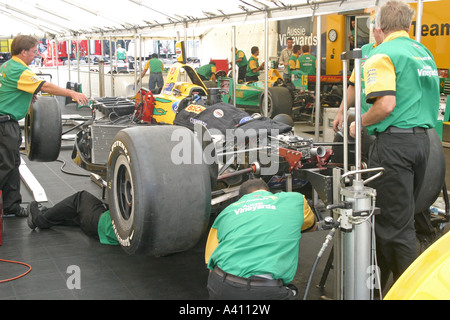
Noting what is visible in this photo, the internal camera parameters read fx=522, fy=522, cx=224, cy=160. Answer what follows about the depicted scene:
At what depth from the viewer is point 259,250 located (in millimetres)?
2910

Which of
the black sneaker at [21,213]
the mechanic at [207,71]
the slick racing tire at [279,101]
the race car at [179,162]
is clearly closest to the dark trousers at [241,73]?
the mechanic at [207,71]

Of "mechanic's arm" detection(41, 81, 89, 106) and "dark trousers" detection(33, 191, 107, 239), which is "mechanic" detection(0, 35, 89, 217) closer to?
"mechanic's arm" detection(41, 81, 89, 106)

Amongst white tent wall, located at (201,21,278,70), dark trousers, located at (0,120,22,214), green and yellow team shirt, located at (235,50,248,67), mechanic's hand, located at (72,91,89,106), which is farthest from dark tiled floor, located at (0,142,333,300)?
white tent wall, located at (201,21,278,70)

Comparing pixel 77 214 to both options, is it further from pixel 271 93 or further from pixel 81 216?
pixel 271 93

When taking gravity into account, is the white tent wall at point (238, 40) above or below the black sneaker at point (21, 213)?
above

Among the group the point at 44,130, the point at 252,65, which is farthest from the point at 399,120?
the point at 252,65

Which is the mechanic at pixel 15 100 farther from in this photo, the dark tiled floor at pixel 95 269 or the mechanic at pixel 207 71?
the mechanic at pixel 207 71

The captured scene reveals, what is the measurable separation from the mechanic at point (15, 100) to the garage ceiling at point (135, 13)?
13.3 feet

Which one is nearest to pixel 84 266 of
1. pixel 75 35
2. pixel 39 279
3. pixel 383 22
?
pixel 39 279

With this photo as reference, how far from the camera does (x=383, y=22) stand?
3447mm

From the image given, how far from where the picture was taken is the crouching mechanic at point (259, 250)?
9.37 feet

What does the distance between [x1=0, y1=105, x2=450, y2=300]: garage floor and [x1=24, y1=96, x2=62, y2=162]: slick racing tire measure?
887 millimetres

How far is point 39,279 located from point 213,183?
1.52 meters

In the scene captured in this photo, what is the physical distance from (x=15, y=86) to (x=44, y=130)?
23.1 inches
